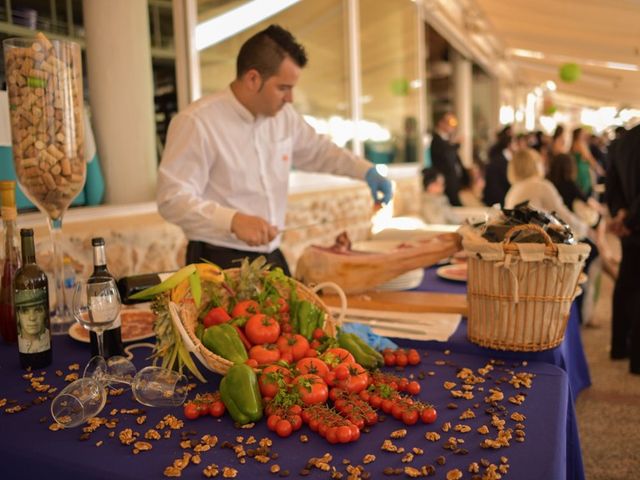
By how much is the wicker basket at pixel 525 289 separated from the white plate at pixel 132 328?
90 centimetres

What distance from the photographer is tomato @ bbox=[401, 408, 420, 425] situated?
107 centimetres

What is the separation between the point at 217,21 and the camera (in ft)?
10.6

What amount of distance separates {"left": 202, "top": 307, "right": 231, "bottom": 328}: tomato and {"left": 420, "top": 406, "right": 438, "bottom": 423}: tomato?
19.8 inches

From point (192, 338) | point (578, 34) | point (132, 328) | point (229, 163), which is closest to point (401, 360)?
point (192, 338)

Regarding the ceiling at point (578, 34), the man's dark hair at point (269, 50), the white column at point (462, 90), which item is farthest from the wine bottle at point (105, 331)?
the white column at point (462, 90)

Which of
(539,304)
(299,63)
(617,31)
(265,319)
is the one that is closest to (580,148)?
(617,31)

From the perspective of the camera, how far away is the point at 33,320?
138 cm

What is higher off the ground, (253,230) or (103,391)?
(253,230)

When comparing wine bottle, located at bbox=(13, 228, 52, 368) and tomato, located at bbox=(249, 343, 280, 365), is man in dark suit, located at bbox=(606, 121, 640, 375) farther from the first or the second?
wine bottle, located at bbox=(13, 228, 52, 368)

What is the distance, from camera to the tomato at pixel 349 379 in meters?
1.16

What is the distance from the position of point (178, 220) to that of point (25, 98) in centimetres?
60

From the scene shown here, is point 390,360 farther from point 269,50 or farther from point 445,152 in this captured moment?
point 445,152

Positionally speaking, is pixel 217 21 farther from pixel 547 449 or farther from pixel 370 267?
pixel 547 449

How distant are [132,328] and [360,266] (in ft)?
2.61
